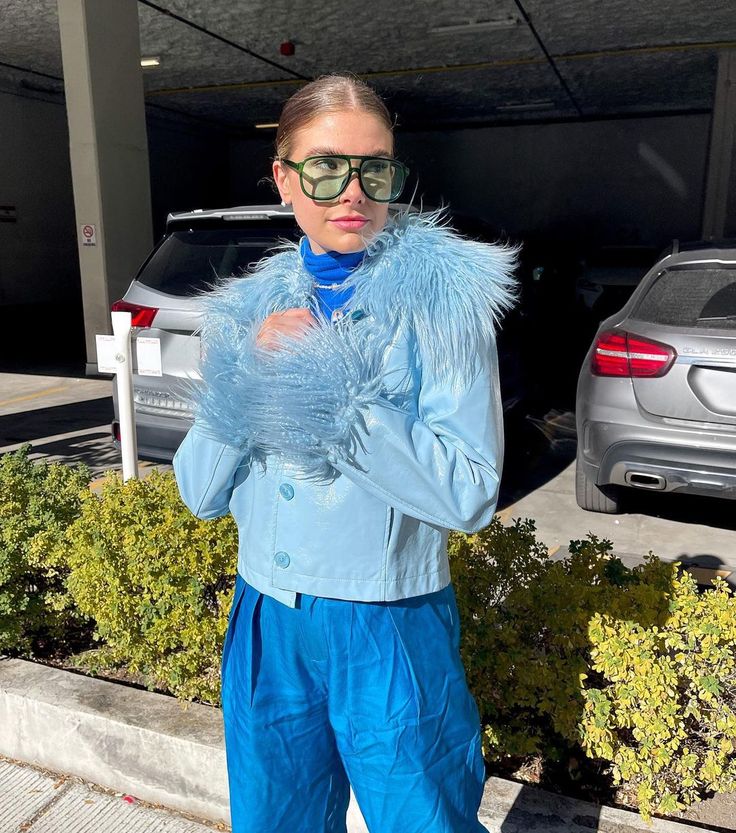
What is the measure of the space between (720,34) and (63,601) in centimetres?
1175

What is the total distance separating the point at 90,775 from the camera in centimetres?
242

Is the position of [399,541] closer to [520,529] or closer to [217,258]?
[520,529]

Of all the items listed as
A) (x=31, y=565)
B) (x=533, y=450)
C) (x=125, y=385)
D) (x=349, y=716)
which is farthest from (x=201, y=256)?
(x=349, y=716)

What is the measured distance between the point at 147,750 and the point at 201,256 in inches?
115

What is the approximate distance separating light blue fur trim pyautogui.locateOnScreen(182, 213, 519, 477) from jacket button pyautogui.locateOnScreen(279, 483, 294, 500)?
0.06 metres

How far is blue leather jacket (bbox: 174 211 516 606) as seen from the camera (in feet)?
3.88

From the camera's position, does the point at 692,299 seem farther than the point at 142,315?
No

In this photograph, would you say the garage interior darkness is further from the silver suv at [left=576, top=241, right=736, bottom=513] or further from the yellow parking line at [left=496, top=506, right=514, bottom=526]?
the yellow parking line at [left=496, top=506, right=514, bottom=526]

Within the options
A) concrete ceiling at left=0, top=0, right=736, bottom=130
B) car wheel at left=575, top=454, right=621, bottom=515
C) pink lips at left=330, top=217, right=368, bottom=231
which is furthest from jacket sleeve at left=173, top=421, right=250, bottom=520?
concrete ceiling at left=0, top=0, right=736, bottom=130

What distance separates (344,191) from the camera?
125cm

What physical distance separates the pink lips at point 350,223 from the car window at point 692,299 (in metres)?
3.00

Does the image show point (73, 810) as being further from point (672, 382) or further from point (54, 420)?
point (54, 420)

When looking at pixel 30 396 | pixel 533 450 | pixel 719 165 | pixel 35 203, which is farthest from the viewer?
pixel 35 203

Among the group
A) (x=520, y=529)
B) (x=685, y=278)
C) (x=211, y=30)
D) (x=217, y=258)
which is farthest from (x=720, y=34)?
(x=520, y=529)
